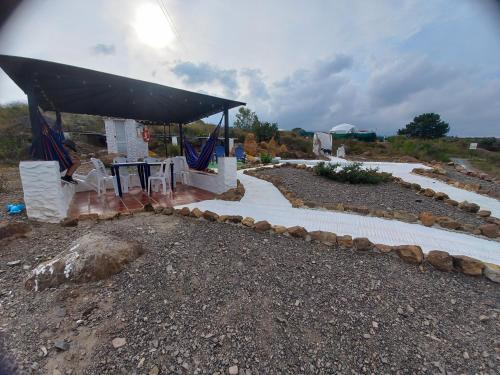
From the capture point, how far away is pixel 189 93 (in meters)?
3.56

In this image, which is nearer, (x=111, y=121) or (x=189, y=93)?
(x=189, y=93)

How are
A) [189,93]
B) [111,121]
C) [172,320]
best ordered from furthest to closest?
[111,121], [189,93], [172,320]

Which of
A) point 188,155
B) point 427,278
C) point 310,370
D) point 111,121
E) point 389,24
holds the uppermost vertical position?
point 389,24

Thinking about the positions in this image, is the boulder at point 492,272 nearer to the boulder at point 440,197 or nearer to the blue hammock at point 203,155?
the boulder at point 440,197

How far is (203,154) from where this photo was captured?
4.58 m

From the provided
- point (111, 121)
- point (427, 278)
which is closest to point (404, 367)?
point (427, 278)

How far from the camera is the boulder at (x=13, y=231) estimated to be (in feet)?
7.10

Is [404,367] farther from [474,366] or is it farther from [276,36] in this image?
[276,36]

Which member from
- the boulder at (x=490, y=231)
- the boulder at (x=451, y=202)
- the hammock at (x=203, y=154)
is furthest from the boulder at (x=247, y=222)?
the boulder at (x=451, y=202)

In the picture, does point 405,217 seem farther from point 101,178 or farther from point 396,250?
point 101,178

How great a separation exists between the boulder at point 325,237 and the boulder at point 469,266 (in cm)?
97

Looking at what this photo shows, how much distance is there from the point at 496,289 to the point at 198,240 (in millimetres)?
2492

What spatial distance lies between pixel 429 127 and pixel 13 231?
3692cm

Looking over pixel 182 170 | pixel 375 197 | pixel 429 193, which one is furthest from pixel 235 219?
pixel 429 193
